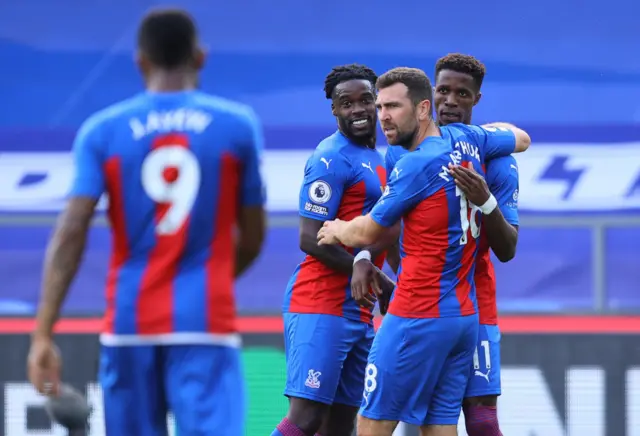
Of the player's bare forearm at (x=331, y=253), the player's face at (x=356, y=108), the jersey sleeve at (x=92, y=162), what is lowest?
the player's bare forearm at (x=331, y=253)

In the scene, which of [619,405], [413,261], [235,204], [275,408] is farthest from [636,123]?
[235,204]

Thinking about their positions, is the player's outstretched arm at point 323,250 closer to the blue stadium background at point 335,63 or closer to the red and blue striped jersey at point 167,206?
the red and blue striped jersey at point 167,206

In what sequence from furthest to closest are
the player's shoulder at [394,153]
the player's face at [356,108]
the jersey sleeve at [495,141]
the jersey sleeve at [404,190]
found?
the player's face at [356,108] → the player's shoulder at [394,153] → the jersey sleeve at [495,141] → the jersey sleeve at [404,190]

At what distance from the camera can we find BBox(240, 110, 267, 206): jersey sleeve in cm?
358

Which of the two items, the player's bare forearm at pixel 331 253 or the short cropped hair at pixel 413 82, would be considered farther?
the player's bare forearm at pixel 331 253

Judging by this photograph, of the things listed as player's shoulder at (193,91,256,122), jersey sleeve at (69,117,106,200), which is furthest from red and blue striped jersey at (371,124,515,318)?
jersey sleeve at (69,117,106,200)

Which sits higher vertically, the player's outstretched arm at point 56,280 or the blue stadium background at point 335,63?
the blue stadium background at point 335,63

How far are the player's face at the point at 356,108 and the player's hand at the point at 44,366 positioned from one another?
98.9 inches

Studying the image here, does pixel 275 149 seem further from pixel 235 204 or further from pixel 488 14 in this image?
pixel 235 204

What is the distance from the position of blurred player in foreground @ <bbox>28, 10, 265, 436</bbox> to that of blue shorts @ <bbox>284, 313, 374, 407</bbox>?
2.01m

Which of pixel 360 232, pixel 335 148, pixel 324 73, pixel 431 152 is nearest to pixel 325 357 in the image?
pixel 360 232

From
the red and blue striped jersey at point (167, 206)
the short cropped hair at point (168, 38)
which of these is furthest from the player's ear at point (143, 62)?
the red and blue striped jersey at point (167, 206)

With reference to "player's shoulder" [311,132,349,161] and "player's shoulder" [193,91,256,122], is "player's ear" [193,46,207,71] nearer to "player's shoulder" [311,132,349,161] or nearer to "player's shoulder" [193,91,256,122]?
"player's shoulder" [193,91,256,122]

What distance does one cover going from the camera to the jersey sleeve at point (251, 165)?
11.7 feet
